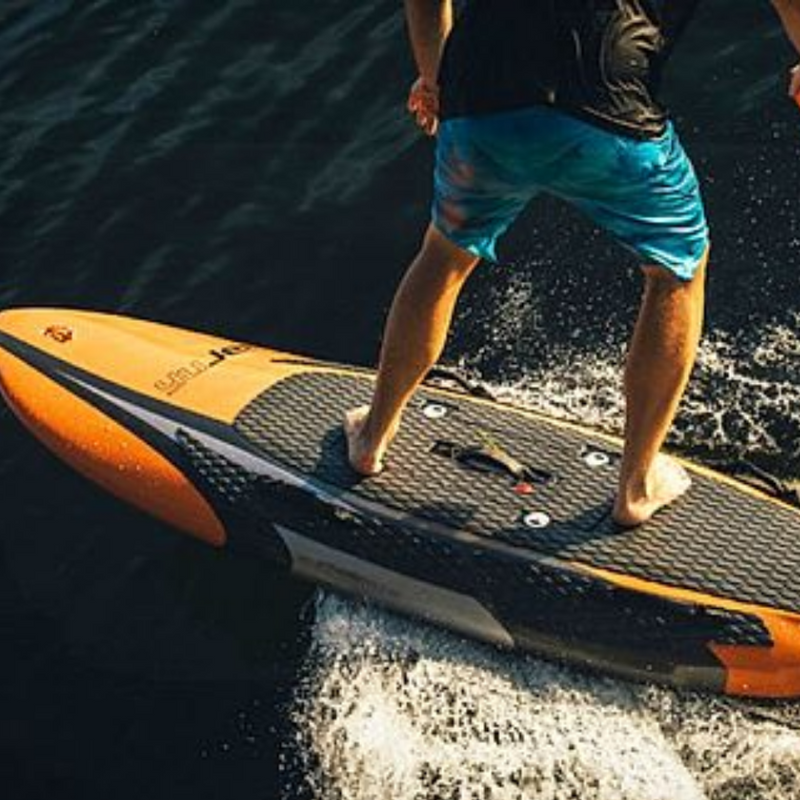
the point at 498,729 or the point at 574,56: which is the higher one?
the point at 574,56

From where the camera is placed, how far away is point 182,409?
17.4ft

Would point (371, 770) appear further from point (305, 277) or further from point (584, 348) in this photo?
point (305, 277)

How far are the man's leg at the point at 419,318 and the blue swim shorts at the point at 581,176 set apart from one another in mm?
225

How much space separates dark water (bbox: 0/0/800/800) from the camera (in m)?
5.02

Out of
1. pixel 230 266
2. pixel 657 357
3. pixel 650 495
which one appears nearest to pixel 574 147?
pixel 657 357

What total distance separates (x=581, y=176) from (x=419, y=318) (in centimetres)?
79

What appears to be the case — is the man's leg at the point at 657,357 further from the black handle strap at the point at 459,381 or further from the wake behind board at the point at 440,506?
the black handle strap at the point at 459,381

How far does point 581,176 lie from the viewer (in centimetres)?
380

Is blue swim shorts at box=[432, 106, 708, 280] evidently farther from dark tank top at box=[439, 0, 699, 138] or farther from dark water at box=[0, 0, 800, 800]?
dark water at box=[0, 0, 800, 800]

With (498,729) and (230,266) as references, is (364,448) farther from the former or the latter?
(230,266)

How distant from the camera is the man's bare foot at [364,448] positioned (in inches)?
192

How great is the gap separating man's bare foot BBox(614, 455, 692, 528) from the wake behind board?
39 mm

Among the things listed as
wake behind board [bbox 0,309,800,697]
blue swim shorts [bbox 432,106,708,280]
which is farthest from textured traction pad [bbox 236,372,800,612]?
blue swim shorts [bbox 432,106,708,280]

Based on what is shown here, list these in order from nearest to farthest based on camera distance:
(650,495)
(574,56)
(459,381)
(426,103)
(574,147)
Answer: (574,56), (574,147), (426,103), (650,495), (459,381)
